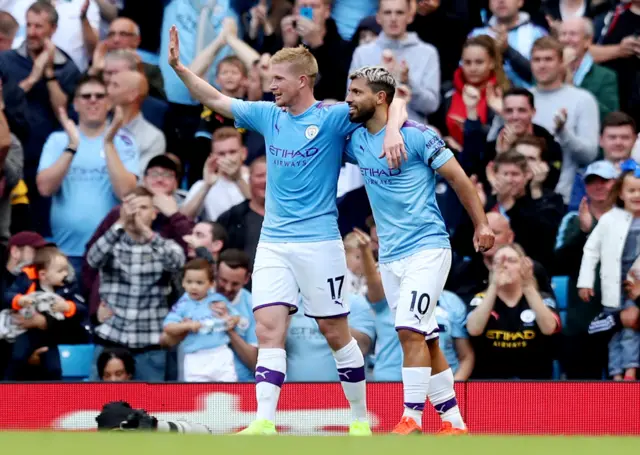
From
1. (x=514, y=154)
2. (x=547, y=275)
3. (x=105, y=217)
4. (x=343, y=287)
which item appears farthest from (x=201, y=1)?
(x=343, y=287)

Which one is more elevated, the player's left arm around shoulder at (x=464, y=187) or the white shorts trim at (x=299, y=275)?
the player's left arm around shoulder at (x=464, y=187)

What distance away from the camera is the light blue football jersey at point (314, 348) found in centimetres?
1040

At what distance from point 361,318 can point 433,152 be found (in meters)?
2.78

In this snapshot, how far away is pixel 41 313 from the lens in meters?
10.8

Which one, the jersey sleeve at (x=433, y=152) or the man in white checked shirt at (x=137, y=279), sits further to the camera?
the man in white checked shirt at (x=137, y=279)

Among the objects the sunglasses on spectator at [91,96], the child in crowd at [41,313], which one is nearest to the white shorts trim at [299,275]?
the child in crowd at [41,313]

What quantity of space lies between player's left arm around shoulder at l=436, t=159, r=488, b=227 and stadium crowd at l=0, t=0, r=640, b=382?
1.24 m

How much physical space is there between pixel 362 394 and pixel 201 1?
5597mm

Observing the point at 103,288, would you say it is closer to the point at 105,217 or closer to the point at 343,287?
the point at 105,217

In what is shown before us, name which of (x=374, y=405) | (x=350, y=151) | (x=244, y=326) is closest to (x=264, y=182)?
(x=244, y=326)

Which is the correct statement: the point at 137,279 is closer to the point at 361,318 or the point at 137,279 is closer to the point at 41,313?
the point at 41,313

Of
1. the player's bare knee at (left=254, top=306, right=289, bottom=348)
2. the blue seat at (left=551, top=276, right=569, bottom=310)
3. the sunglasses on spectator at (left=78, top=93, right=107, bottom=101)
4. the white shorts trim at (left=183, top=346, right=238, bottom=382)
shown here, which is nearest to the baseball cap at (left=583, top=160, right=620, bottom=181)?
the blue seat at (left=551, top=276, right=569, bottom=310)

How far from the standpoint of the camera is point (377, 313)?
34.0 ft

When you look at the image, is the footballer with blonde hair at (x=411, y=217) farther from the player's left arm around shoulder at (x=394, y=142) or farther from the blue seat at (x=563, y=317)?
the blue seat at (x=563, y=317)
